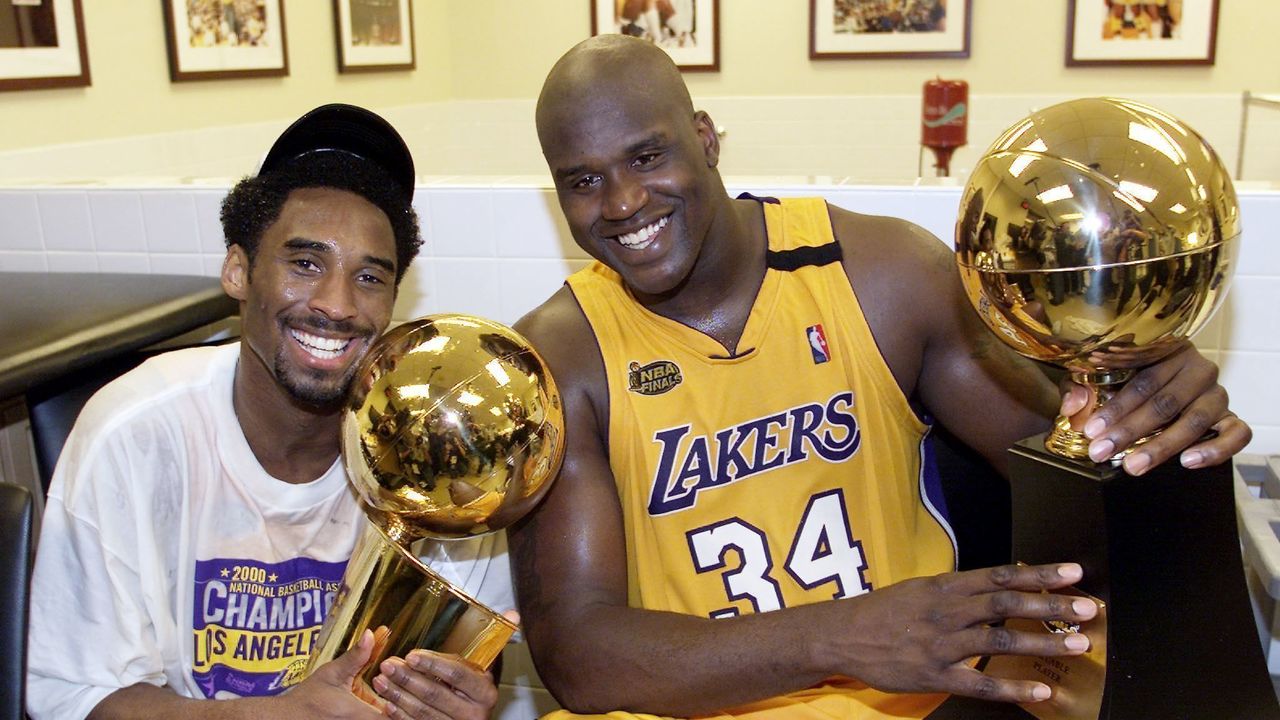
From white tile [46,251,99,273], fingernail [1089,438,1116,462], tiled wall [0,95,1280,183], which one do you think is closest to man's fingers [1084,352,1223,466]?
fingernail [1089,438,1116,462]

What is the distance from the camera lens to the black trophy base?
39.4 inches

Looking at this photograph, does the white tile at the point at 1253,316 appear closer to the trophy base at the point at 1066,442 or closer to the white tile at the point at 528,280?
the trophy base at the point at 1066,442

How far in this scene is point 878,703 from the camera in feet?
4.34

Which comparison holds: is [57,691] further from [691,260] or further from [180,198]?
[180,198]

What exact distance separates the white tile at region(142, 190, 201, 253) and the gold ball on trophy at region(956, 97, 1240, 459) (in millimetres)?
1598

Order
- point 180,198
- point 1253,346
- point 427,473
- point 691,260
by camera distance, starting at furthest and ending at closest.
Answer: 1. point 180,198
2. point 1253,346
3. point 691,260
4. point 427,473

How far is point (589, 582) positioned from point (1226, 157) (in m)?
3.87

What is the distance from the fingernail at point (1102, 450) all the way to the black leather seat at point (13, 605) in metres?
0.98

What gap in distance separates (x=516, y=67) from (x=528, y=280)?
3148mm

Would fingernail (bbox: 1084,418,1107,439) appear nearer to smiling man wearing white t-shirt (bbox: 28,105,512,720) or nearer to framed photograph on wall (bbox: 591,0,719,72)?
smiling man wearing white t-shirt (bbox: 28,105,512,720)

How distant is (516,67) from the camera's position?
4.92m

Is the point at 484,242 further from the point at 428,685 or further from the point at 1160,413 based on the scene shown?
the point at 1160,413

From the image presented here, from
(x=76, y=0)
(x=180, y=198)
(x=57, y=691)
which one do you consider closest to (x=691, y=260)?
(x=57, y=691)

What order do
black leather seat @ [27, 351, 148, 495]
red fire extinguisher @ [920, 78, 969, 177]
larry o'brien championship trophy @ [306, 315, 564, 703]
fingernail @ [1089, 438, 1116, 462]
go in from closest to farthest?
fingernail @ [1089, 438, 1116, 462] < larry o'brien championship trophy @ [306, 315, 564, 703] < black leather seat @ [27, 351, 148, 495] < red fire extinguisher @ [920, 78, 969, 177]
